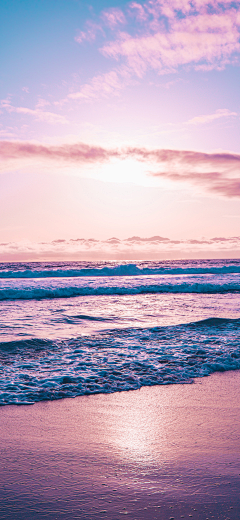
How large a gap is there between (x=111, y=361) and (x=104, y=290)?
15937 mm

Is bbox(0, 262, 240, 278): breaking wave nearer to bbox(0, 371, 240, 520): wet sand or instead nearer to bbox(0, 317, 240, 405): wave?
bbox(0, 317, 240, 405): wave

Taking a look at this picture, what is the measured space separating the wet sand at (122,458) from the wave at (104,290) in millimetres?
15539

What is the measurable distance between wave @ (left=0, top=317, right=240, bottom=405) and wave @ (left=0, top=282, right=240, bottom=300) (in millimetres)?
11939

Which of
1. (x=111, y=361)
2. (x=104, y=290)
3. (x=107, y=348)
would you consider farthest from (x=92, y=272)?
(x=111, y=361)

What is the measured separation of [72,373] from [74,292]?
15821 mm

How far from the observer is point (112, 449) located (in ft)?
11.1

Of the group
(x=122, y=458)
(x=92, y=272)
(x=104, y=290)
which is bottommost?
(x=104, y=290)

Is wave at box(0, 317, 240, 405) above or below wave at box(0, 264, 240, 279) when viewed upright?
below

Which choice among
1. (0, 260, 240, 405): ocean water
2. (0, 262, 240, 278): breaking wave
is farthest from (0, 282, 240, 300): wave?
(0, 262, 240, 278): breaking wave

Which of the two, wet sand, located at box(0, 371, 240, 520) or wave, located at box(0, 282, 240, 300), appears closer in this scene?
wet sand, located at box(0, 371, 240, 520)

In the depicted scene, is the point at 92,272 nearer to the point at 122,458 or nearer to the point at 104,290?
the point at 104,290

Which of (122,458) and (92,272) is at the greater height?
(92,272)

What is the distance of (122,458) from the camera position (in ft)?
10.6

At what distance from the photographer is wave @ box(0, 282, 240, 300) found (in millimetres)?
20094
